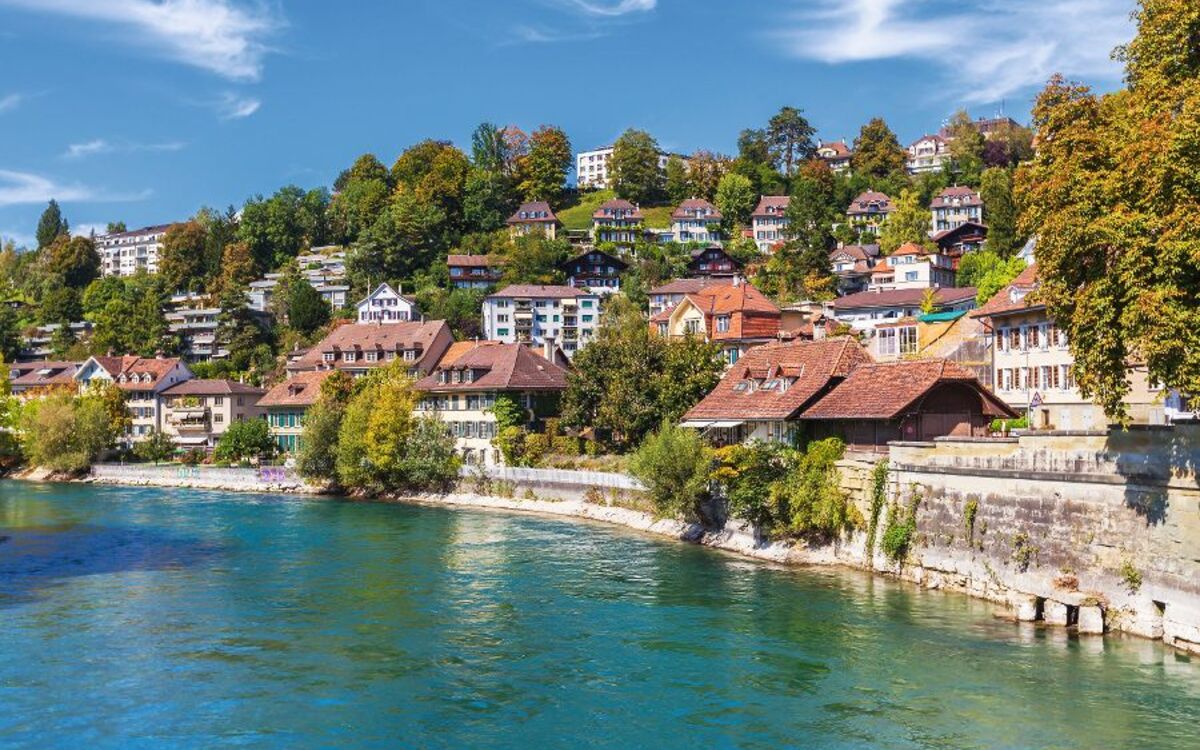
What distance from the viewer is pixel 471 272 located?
4970 inches

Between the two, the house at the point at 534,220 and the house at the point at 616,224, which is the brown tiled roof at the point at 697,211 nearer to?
the house at the point at 616,224

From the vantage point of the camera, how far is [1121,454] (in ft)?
91.3

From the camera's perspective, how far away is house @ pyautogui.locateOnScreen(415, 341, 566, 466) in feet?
234

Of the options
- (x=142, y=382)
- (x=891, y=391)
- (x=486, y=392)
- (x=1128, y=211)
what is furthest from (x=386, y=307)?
(x=1128, y=211)

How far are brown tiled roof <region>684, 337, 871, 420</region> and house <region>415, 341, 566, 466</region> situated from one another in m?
21.2

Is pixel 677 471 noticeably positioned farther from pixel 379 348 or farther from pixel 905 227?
pixel 905 227

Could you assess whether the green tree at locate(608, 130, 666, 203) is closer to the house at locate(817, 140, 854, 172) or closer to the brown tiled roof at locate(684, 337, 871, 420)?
the house at locate(817, 140, 854, 172)

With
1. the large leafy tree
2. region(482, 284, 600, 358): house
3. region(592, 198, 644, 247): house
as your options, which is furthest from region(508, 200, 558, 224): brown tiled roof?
the large leafy tree

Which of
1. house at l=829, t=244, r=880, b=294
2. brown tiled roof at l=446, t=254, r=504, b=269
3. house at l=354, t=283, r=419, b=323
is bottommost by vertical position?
house at l=354, t=283, r=419, b=323

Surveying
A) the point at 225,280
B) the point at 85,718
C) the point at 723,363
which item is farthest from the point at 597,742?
the point at 225,280

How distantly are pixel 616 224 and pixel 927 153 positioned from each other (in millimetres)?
64496

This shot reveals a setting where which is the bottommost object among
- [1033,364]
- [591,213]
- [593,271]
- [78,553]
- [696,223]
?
[78,553]

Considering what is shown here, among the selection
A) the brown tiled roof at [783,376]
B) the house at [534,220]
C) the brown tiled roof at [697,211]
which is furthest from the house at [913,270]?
the brown tiled roof at [783,376]

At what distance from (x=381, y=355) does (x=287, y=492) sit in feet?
73.0
